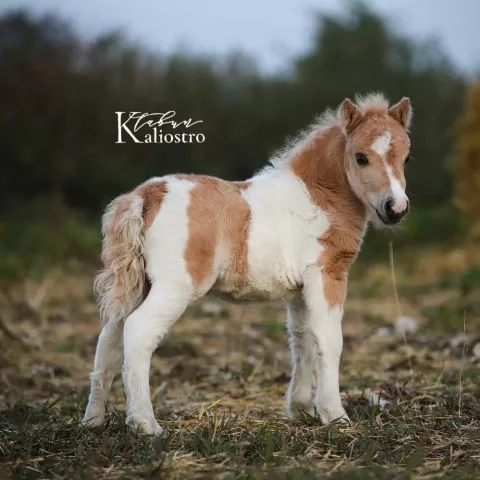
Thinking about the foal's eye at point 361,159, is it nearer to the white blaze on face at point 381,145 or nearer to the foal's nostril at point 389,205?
the white blaze on face at point 381,145

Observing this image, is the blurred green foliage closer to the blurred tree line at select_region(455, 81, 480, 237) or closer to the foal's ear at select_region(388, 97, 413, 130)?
the blurred tree line at select_region(455, 81, 480, 237)

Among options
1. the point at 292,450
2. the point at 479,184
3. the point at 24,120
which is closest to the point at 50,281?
the point at 24,120

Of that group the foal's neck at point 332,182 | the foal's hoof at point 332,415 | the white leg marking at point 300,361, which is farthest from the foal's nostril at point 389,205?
the foal's hoof at point 332,415

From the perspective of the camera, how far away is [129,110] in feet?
53.2

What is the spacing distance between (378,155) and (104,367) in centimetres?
206

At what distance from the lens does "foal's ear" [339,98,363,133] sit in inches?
177

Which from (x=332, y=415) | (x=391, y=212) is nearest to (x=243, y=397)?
(x=332, y=415)

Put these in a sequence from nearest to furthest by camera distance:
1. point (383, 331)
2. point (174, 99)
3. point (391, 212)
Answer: point (391, 212) < point (383, 331) < point (174, 99)

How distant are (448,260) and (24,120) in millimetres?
8616

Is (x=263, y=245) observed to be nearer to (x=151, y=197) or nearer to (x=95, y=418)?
(x=151, y=197)

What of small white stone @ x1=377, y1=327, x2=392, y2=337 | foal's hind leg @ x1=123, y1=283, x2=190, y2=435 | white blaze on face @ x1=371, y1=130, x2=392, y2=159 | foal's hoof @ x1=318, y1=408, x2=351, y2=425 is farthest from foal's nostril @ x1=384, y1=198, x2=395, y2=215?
small white stone @ x1=377, y1=327, x2=392, y2=337

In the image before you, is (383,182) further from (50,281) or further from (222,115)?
(222,115)

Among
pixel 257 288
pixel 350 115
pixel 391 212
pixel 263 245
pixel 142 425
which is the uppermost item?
pixel 350 115

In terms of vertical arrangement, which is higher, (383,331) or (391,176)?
(391,176)
